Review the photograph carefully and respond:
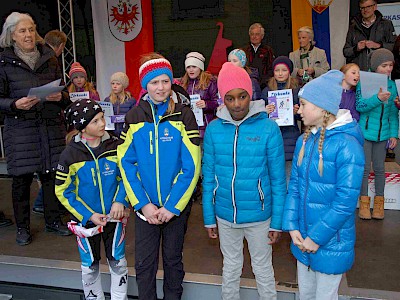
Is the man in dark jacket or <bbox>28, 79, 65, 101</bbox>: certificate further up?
the man in dark jacket

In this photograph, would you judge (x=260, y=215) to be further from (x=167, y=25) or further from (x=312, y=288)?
(x=167, y=25)

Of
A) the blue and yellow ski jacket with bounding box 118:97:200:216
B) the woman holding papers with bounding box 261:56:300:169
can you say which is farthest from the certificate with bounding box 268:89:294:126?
the blue and yellow ski jacket with bounding box 118:97:200:216

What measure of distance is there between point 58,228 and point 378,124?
9.24ft

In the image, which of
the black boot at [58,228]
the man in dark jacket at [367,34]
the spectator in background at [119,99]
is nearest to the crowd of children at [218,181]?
the black boot at [58,228]

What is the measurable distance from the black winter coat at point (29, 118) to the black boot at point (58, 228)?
56 centimetres

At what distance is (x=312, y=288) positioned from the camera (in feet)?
6.86

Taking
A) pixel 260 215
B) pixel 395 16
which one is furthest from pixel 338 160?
pixel 395 16

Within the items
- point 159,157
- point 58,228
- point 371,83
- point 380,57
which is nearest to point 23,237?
point 58,228

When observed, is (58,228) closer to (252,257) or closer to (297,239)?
(252,257)

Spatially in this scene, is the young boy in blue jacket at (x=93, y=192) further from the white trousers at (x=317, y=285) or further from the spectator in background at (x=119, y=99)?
the spectator in background at (x=119, y=99)

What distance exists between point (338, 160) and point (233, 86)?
2.15ft

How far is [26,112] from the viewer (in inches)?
128

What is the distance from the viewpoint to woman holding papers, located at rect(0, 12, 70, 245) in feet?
10.2

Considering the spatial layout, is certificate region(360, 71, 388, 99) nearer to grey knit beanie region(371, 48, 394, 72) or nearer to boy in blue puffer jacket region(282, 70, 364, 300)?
grey knit beanie region(371, 48, 394, 72)
